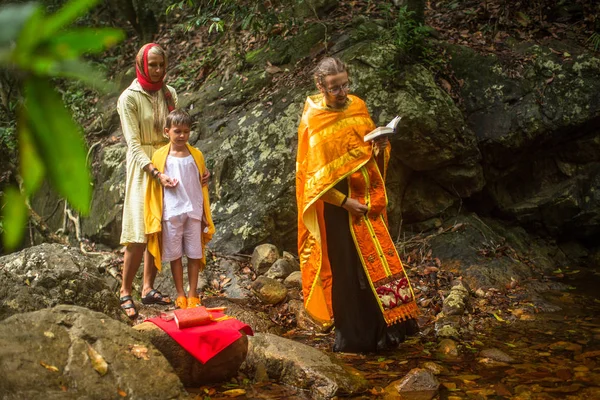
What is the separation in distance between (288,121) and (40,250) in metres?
2.95

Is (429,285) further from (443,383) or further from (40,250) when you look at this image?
(40,250)

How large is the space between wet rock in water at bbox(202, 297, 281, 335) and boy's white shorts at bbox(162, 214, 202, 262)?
1.50 ft

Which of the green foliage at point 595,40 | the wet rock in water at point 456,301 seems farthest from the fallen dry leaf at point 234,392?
the green foliage at point 595,40

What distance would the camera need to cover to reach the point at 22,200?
648 mm

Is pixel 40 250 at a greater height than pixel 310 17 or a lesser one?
lesser

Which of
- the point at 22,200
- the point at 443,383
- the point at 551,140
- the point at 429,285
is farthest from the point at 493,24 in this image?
the point at 22,200

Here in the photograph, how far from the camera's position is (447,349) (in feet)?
13.4

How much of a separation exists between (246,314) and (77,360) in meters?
2.13

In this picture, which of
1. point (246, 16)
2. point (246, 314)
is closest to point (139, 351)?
point (246, 314)

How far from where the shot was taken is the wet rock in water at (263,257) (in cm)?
561

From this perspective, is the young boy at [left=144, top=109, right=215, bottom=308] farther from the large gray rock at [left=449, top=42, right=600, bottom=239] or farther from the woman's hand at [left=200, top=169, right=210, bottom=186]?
the large gray rock at [left=449, top=42, right=600, bottom=239]

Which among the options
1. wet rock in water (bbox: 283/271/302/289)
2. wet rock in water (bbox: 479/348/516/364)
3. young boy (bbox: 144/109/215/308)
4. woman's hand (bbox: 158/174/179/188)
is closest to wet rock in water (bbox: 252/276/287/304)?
wet rock in water (bbox: 283/271/302/289)

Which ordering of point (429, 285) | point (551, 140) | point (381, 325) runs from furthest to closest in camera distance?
point (551, 140) < point (429, 285) < point (381, 325)

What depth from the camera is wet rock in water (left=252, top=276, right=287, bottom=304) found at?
504cm
